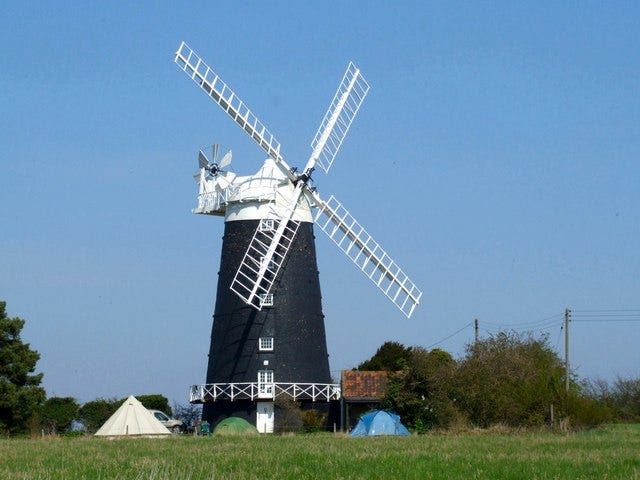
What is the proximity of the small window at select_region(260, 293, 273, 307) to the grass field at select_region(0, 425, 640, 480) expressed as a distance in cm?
1490

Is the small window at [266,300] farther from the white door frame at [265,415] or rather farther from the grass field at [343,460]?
the grass field at [343,460]

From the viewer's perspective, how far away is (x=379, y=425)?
37.6 m

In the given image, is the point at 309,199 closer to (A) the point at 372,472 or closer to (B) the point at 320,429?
(B) the point at 320,429

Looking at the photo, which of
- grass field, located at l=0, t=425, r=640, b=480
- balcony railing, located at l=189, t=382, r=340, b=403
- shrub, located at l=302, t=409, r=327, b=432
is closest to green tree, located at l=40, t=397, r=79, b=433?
balcony railing, located at l=189, t=382, r=340, b=403

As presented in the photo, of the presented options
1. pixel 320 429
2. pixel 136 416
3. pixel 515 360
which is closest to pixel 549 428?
pixel 515 360

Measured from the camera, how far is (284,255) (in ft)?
141

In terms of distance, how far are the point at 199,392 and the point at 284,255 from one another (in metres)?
6.13

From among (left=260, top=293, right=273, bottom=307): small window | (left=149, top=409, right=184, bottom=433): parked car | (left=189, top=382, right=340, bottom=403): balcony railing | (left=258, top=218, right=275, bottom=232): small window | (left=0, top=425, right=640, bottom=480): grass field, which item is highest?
(left=258, top=218, right=275, bottom=232): small window

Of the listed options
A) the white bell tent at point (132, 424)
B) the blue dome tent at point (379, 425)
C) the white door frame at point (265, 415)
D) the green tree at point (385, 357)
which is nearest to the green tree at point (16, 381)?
the white bell tent at point (132, 424)

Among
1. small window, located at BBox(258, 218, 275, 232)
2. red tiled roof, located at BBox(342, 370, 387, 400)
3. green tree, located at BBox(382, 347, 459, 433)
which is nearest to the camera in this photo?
green tree, located at BBox(382, 347, 459, 433)

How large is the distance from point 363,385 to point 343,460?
29.8 meters

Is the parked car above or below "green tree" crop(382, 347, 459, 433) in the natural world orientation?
below

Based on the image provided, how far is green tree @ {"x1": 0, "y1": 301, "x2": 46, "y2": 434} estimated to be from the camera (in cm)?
4162

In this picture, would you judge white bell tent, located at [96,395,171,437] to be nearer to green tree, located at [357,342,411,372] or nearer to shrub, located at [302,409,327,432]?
shrub, located at [302,409,327,432]
